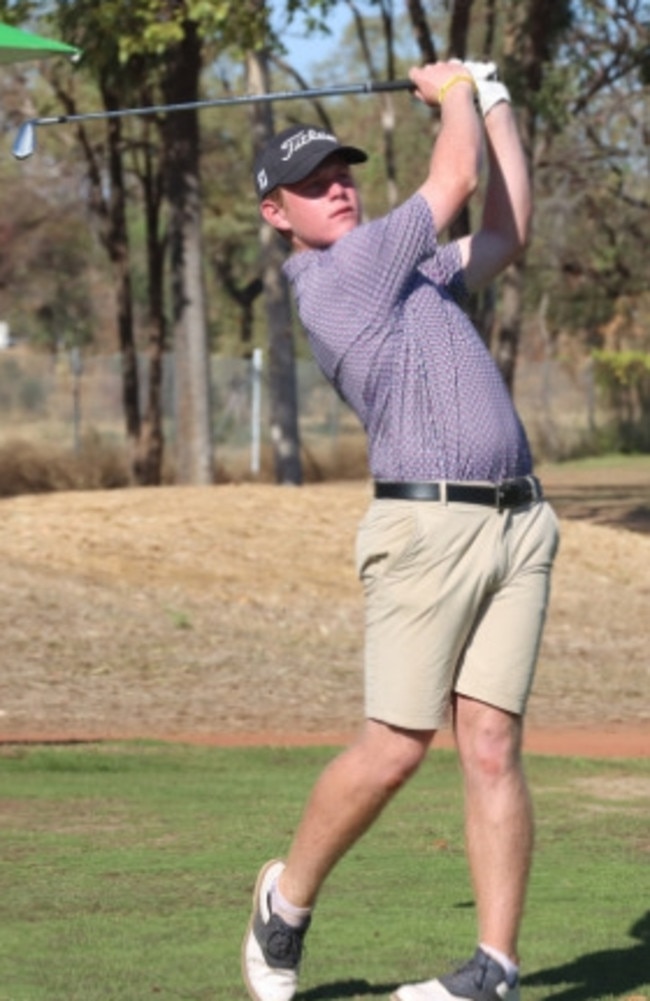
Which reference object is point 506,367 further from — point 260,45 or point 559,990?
point 559,990

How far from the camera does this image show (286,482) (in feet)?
86.9

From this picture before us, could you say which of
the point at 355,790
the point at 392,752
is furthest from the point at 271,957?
the point at 392,752

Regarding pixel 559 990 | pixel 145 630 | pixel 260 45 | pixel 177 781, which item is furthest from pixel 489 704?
pixel 260 45

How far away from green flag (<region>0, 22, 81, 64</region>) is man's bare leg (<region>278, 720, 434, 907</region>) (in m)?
5.37

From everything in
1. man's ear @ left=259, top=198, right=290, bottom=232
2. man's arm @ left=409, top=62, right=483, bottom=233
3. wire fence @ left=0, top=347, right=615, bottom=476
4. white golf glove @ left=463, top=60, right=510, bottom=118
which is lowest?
wire fence @ left=0, top=347, right=615, bottom=476

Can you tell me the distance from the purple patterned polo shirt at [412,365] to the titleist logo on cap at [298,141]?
262 millimetres

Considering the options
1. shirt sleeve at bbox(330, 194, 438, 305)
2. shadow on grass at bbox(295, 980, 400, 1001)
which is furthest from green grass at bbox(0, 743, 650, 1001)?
shirt sleeve at bbox(330, 194, 438, 305)

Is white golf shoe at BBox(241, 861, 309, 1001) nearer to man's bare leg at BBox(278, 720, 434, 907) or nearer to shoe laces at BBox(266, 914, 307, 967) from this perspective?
shoe laces at BBox(266, 914, 307, 967)

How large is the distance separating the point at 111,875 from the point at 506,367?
2078cm

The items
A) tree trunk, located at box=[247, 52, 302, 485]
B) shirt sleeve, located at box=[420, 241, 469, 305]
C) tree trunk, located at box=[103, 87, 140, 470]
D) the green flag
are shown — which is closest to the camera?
shirt sleeve, located at box=[420, 241, 469, 305]

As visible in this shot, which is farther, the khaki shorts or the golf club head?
the golf club head

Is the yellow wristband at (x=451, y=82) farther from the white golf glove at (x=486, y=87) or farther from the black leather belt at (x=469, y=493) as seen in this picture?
the black leather belt at (x=469, y=493)

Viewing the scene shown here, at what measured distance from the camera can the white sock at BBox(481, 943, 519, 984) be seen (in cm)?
559

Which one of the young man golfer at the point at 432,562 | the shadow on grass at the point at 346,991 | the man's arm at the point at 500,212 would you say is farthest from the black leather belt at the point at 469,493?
the shadow on grass at the point at 346,991
